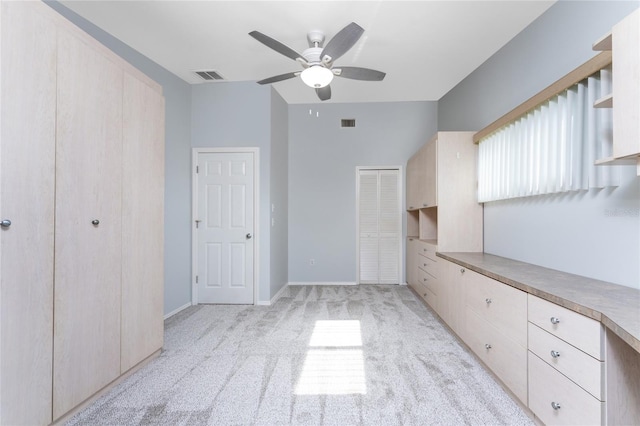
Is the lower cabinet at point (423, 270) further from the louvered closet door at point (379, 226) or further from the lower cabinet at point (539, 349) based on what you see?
the lower cabinet at point (539, 349)

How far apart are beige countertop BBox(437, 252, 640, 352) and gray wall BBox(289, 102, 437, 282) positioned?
115 inches

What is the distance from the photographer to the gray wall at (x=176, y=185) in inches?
147

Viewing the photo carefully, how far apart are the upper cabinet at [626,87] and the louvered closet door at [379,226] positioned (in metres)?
3.89

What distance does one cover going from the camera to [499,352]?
6.89 feet

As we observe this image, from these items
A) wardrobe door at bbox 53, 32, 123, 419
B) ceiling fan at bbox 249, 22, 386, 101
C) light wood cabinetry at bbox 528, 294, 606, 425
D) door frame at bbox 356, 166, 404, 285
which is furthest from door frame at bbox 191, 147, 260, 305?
light wood cabinetry at bbox 528, 294, 606, 425

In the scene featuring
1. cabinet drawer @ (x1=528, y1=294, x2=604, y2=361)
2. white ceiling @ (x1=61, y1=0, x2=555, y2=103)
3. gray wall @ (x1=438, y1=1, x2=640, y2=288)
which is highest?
white ceiling @ (x1=61, y1=0, x2=555, y2=103)

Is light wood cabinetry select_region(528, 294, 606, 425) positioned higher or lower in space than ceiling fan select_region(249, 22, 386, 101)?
lower

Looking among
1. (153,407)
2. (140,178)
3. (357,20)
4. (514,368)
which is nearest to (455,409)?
(514,368)

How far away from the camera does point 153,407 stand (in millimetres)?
1922

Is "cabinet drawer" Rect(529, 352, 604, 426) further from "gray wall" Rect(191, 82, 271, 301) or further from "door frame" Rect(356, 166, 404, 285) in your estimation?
"door frame" Rect(356, 166, 404, 285)

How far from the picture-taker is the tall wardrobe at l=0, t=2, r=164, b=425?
1442 millimetres

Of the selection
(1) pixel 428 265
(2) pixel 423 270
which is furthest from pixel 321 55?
(2) pixel 423 270

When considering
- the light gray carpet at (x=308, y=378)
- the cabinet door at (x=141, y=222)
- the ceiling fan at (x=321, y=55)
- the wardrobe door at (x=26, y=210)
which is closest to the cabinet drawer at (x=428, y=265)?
the light gray carpet at (x=308, y=378)

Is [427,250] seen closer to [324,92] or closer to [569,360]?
[324,92]
